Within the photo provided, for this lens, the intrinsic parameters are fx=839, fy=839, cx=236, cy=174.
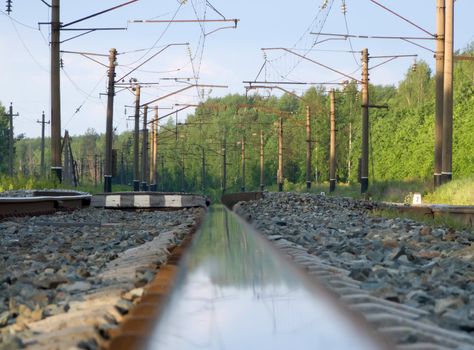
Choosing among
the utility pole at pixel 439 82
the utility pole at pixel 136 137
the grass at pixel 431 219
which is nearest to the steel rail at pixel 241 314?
the grass at pixel 431 219

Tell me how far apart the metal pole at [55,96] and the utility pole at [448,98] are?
1231cm

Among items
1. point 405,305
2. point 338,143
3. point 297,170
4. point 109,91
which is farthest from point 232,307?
point 297,170

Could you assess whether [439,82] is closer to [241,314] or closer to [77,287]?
[77,287]

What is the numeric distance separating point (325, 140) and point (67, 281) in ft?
319

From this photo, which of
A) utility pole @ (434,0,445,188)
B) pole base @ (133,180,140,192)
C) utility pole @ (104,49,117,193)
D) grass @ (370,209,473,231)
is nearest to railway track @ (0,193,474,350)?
grass @ (370,209,473,231)

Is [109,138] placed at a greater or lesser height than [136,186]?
greater

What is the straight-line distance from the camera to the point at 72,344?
11.9 feet

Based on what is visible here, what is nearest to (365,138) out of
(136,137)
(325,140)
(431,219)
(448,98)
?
(448,98)

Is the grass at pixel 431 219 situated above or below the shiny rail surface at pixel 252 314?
above

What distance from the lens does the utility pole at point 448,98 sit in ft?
84.9

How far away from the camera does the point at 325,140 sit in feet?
338

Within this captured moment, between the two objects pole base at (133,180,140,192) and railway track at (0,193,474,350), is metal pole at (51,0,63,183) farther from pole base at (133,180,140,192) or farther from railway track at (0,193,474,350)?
pole base at (133,180,140,192)

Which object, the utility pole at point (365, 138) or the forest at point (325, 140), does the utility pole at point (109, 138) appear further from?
the utility pole at point (365, 138)

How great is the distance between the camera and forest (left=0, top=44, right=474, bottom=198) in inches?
2133
